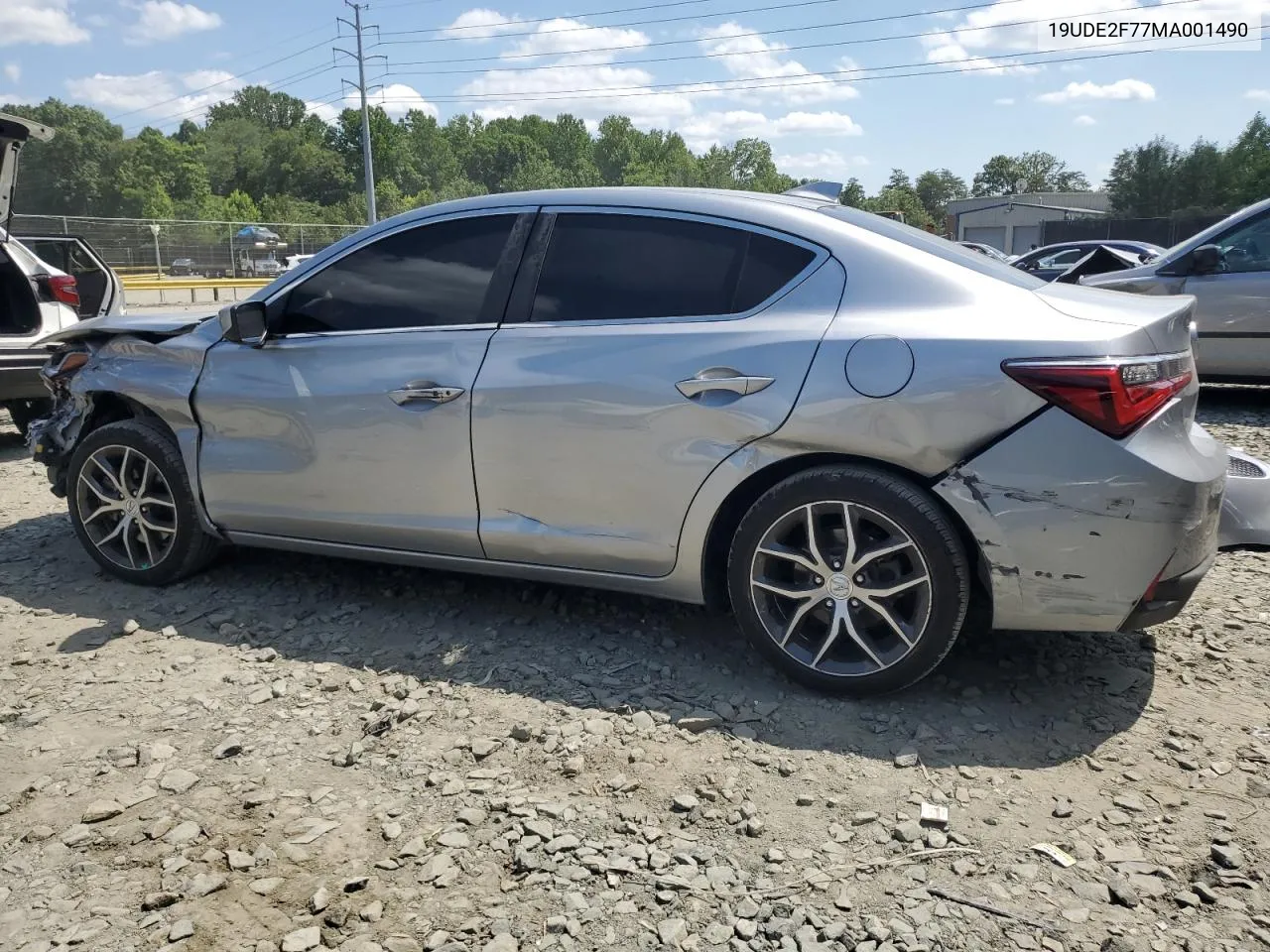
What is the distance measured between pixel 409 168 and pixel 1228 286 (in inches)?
4244

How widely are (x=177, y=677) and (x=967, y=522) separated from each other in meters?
2.79

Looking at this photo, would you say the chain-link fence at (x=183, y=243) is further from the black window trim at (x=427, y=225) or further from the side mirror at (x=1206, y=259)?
the black window trim at (x=427, y=225)

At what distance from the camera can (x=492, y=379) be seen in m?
3.57

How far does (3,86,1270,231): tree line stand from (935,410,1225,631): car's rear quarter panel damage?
30158mm

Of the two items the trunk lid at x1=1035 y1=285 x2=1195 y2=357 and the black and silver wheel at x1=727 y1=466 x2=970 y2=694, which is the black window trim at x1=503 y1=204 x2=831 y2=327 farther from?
the trunk lid at x1=1035 y1=285 x2=1195 y2=357

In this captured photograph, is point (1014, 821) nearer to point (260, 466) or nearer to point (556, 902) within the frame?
point (556, 902)

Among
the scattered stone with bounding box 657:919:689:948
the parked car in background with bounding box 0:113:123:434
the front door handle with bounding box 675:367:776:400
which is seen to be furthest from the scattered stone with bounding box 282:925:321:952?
the parked car in background with bounding box 0:113:123:434

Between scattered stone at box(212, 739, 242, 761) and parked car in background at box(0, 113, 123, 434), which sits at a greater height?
parked car in background at box(0, 113, 123, 434)

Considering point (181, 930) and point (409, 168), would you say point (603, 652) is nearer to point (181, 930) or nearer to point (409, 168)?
point (181, 930)

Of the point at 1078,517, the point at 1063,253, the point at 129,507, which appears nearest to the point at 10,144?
the point at 129,507

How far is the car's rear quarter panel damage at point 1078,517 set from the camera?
9.37ft

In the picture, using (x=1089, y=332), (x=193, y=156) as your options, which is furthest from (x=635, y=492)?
(x=193, y=156)

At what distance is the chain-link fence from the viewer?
99.6 ft

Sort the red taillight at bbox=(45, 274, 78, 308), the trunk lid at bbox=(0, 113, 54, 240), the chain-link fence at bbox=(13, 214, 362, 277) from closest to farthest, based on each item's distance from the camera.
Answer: the trunk lid at bbox=(0, 113, 54, 240)
the red taillight at bbox=(45, 274, 78, 308)
the chain-link fence at bbox=(13, 214, 362, 277)
